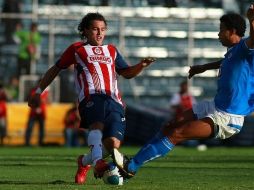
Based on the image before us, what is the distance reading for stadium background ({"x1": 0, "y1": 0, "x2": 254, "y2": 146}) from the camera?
29.7 meters

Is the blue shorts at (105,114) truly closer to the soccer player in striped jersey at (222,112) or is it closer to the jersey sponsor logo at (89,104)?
the jersey sponsor logo at (89,104)

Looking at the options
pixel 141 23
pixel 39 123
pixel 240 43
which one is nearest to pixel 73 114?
pixel 39 123

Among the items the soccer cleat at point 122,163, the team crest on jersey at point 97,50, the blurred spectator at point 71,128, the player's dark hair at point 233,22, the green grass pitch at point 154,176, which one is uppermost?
the player's dark hair at point 233,22

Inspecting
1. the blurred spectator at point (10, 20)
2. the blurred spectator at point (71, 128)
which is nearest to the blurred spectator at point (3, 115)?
the blurred spectator at point (71, 128)

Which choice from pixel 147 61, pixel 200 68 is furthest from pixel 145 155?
pixel 200 68

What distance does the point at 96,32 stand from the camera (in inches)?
440

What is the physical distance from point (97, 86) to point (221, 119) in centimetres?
162

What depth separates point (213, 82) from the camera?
30.9 meters

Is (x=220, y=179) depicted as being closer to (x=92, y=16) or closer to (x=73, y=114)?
(x=92, y=16)

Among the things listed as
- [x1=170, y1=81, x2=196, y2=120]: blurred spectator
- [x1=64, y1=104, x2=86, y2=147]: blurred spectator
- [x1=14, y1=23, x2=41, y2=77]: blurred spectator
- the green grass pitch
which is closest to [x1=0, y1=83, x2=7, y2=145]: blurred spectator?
[x1=14, y1=23, x2=41, y2=77]: blurred spectator

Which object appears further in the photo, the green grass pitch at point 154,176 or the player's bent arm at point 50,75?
the player's bent arm at point 50,75

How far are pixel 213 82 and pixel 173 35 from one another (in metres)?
1.95

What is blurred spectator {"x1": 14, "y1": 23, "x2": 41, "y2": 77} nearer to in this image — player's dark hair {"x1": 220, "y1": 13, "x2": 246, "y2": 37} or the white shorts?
player's dark hair {"x1": 220, "y1": 13, "x2": 246, "y2": 37}

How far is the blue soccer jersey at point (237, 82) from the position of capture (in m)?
10.1
